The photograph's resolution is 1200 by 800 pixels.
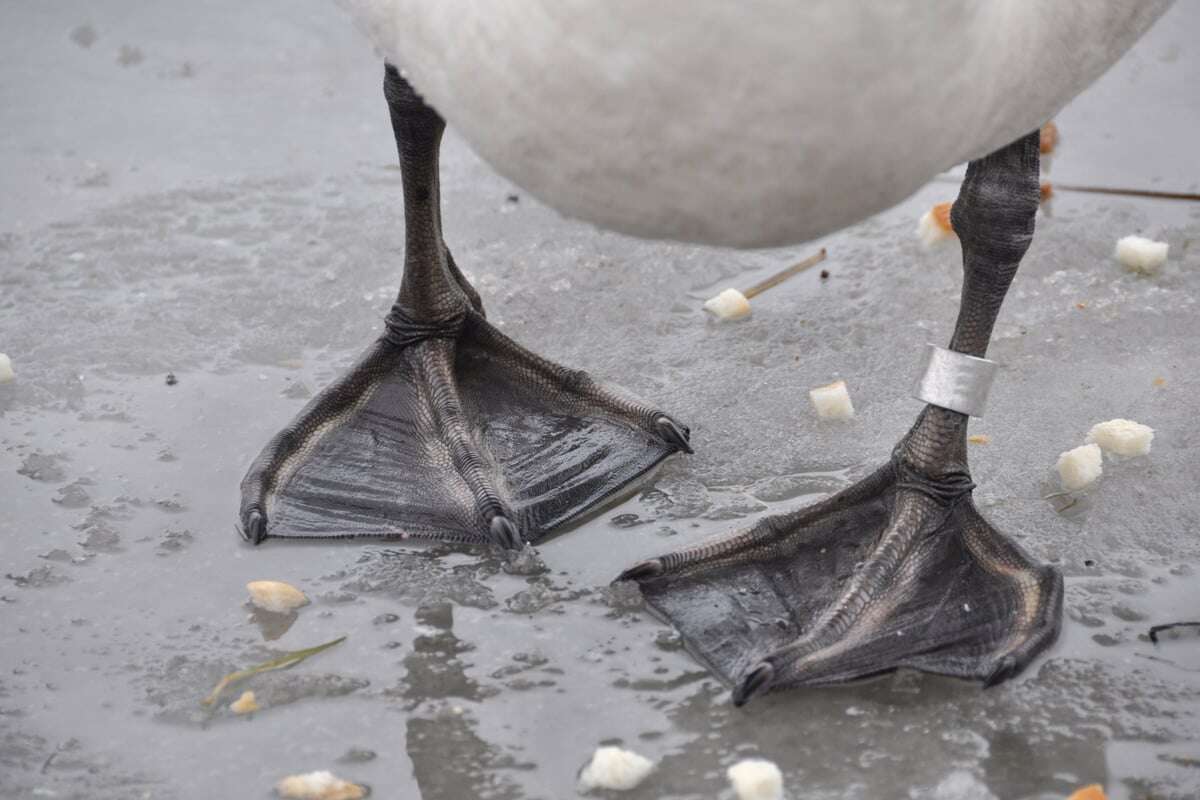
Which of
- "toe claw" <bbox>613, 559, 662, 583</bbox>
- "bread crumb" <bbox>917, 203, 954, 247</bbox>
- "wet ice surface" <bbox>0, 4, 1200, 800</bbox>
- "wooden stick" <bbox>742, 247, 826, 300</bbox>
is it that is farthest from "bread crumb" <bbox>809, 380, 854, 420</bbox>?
"bread crumb" <bbox>917, 203, 954, 247</bbox>

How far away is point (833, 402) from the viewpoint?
379 cm

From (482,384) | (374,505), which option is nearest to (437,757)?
(374,505)

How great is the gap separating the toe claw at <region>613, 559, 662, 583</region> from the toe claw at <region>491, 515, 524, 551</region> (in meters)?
0.27

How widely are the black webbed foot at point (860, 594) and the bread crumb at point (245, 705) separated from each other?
785 mm

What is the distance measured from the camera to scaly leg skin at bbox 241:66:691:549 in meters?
3.44

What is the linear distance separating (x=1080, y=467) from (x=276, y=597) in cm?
176

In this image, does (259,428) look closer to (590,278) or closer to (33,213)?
(590,278)

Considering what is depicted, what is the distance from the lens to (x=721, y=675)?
2.97 metres

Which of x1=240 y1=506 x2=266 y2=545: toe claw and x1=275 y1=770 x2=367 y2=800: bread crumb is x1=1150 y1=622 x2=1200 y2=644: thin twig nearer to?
x1=275 y1=770 x2=367 y2=800: bread crumb

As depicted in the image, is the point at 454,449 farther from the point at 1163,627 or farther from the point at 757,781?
the point at 1163,627

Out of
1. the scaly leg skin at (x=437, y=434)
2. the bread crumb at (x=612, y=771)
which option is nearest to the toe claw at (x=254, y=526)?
the scaly leg skin at (x=437, y=434)

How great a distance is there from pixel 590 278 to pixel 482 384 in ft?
2.35

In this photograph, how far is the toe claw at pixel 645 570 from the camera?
3184 millimetres

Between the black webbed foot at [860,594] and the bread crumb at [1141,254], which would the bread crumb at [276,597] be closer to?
the black webbed foot at [860,594]
